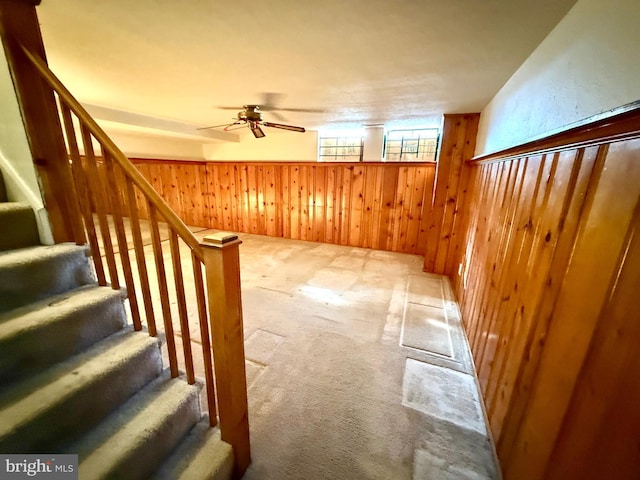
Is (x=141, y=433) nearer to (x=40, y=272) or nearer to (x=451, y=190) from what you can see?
(x=40, y=272)

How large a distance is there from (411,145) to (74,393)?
189 inches

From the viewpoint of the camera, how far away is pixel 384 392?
5.39 ft

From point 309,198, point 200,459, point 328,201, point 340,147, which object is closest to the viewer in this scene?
point 200,459

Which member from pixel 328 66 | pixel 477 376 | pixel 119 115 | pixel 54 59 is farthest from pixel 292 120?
pixel 477 376

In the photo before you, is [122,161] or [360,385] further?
[360,385]

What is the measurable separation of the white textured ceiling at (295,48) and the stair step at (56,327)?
1459mm

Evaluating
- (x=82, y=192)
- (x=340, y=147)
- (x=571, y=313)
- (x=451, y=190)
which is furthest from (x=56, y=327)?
(x=340, y=147)

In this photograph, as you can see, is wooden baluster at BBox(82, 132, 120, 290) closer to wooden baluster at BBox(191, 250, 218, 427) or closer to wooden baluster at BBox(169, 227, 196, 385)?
wooden baluster at BBox(169, 227, 196, 385)

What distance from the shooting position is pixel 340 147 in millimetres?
4750

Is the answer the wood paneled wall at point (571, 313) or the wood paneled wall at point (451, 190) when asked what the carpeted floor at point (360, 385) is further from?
the wood paneled wall at point (451, 190)

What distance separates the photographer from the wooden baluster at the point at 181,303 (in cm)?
109

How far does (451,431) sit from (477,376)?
51 centimetres

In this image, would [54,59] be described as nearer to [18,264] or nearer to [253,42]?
[253,42]

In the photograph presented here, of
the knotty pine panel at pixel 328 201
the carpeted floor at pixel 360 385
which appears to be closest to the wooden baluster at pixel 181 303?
the carpeted floor at pixel 360 385
